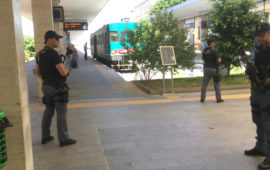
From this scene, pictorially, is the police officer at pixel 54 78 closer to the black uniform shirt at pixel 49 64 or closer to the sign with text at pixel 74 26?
the black uniform shirt at pixel 49 64

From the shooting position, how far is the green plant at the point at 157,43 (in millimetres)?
12109

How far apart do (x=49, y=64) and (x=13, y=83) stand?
6.05ft

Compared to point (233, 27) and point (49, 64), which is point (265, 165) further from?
point (233, 27)

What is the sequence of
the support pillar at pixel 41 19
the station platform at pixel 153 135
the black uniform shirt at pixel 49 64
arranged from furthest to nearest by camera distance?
the support pillar at pixel 41 19 → the black uniform shirt at pixel 49 64 → the station platform at pixel 153 135

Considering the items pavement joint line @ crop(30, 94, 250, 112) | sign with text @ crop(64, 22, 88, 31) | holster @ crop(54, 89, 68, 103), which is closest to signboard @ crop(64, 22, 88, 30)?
sign with text @ crop(64, 22, 88, 31)

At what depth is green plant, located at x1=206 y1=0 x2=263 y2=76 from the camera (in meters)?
11.9

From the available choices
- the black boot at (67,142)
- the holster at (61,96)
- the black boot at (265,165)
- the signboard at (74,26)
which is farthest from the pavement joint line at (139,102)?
the signboard at (74,26)

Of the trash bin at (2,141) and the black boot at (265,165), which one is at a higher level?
the trash bin at (2,141)

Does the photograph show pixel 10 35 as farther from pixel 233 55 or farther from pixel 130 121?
pixel 233 55

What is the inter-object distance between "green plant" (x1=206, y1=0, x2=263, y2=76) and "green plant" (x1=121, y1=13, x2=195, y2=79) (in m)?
1.25

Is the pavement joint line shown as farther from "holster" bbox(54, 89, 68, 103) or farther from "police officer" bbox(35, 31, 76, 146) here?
"holster" bbox(54, 89, 68, 103)

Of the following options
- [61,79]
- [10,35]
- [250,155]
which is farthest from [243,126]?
[10,35]

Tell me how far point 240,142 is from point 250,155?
61 cm

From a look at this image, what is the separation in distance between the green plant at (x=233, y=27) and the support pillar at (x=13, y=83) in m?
10.3
